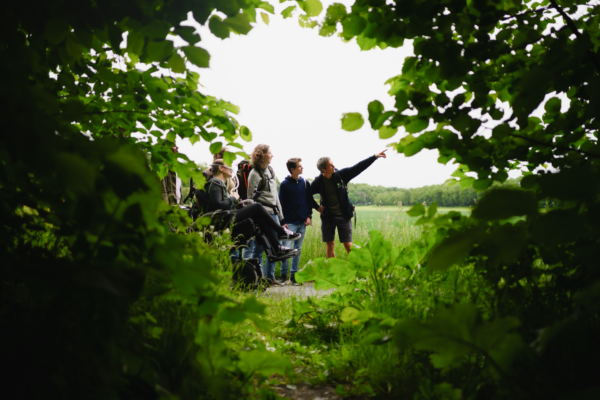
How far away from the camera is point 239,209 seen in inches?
167

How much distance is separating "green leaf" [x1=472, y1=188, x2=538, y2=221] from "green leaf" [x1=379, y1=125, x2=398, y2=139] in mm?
526

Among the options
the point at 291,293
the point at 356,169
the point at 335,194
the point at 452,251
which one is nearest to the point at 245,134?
the point at 452,251

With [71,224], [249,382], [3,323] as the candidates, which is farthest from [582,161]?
[3,323]

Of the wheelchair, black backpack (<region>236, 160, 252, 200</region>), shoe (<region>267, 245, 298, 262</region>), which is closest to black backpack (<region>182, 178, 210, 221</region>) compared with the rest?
the wheelchair

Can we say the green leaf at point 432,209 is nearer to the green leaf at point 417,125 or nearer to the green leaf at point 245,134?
the green leaf at point 417,125

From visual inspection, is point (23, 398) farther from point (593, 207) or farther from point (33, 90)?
point (593, 207)

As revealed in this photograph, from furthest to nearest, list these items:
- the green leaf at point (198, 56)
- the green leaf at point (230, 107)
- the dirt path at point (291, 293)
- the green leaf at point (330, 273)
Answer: the dirt path at point (291, 293) → the green leaf at point (330, 273) → the green leaf at point (230, 107) → the green leaf at point (198, 56)

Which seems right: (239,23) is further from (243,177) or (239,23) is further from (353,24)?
(243,177)

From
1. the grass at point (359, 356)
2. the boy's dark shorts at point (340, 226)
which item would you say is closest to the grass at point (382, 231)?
the boy's dark shorts at point (340, 226)

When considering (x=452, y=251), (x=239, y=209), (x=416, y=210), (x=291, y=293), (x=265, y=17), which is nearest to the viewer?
(x=452, y=251)

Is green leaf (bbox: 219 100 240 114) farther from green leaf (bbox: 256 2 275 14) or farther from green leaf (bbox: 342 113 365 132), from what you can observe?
green leaf (bbox: 342 113 365 132)

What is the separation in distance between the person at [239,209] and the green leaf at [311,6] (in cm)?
286

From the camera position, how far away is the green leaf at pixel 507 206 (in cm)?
70

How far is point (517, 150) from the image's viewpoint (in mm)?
1224
